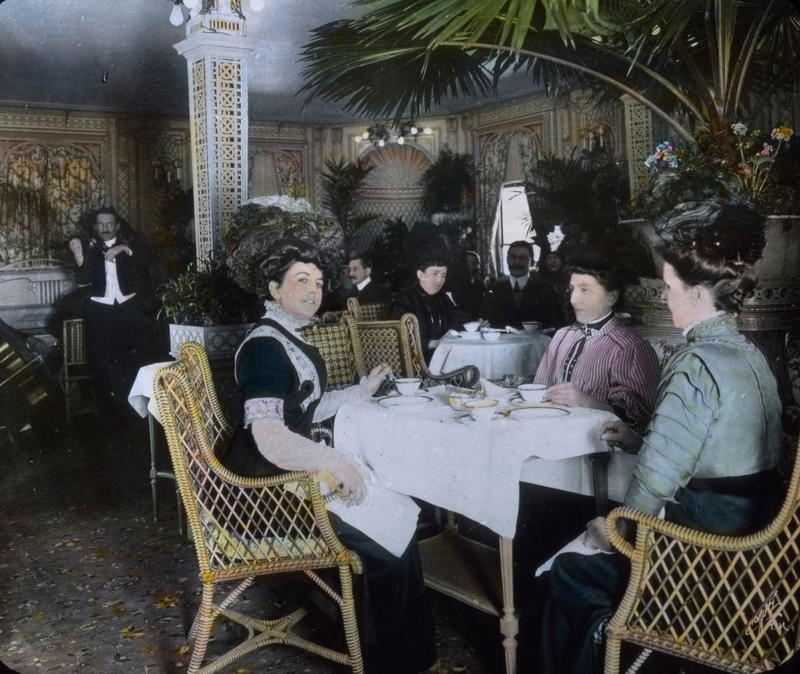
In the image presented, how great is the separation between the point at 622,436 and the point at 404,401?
2.58ft

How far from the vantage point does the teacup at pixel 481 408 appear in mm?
2414

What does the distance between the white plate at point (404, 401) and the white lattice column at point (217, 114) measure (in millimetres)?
2381

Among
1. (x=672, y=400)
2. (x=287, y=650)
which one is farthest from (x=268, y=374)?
(x=672, y=400)

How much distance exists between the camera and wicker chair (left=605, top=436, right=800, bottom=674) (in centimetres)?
170

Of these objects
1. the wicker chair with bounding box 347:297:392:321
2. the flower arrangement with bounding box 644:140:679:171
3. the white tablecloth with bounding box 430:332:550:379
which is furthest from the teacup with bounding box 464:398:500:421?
the white tablecloth with bounding box 430:332:550:379

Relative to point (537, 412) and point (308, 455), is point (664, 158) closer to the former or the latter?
point (537, 412)

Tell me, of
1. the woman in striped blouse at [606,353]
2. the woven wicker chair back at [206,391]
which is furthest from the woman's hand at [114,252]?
the woman in striped blouse at [606,353]

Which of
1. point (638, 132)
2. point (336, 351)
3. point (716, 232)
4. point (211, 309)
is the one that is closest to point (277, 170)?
point (211, 309)

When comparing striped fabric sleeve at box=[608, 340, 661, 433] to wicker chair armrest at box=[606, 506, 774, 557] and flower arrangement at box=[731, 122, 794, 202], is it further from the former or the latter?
wicker chair armrest at box=[606, 506, 774, 557]

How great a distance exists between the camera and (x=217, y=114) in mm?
4562

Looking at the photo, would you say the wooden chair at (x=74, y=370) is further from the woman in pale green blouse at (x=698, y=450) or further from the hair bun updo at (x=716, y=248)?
the hair bun updo at (x=716, y=248)

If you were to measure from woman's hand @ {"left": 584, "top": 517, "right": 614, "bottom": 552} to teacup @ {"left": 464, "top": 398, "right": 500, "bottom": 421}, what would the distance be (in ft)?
1.72

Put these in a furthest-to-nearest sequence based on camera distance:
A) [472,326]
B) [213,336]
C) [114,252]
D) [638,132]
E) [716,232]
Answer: [114,252] < [472,326] < [213,336] < [638,132] < [716,232]

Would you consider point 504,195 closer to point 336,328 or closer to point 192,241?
point 336,328
